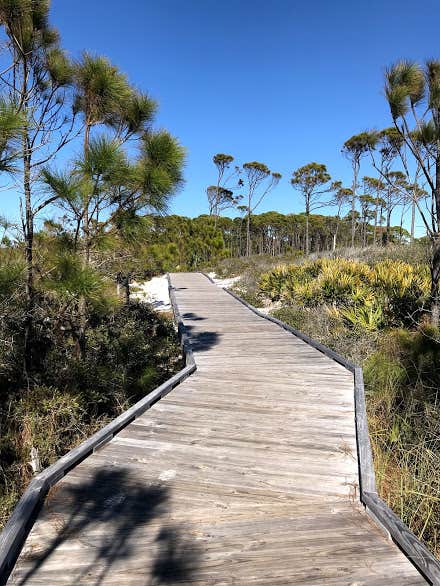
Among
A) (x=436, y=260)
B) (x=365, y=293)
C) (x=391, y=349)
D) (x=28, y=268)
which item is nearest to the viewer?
(x=28, y=268)

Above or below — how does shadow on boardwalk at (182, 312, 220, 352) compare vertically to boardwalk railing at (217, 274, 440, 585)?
above

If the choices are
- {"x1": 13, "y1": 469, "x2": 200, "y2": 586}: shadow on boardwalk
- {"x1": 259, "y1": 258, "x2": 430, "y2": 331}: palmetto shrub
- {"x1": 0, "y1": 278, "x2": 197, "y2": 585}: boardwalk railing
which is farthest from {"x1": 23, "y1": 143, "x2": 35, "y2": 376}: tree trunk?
{"x1": 259, "y1": 258, "x2": 430, "y2": 331}: palmetto shrub

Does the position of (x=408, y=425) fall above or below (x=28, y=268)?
below

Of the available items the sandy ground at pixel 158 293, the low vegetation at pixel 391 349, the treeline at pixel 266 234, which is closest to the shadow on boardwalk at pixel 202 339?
the low vegetation at pixel 391 349

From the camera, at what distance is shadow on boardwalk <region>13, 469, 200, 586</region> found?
5.62 ft

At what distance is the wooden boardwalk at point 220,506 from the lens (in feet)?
5.67

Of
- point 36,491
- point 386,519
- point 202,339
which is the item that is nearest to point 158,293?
point 202,339

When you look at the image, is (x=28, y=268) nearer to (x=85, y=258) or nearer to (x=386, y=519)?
(x=85, y=258)

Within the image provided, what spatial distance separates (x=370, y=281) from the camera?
377 inches

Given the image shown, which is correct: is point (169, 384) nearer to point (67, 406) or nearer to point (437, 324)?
point (67, 406)

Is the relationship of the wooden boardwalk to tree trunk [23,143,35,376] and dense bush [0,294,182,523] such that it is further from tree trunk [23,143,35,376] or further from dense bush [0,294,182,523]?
tree trunk [23,143,35,376]

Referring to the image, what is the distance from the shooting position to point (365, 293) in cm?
861

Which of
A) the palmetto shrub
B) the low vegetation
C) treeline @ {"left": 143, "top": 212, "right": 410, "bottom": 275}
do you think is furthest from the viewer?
treeline @ {"left": 143, "top": 212, "right": 410, "bottom": 275}

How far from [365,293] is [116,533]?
25.4 ft
